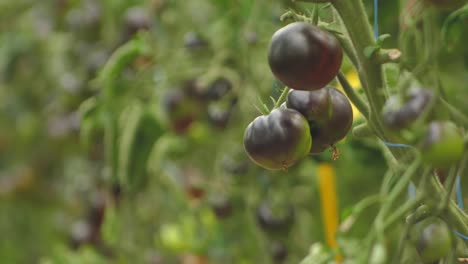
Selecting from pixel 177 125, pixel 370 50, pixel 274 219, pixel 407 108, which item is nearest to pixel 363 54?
pixel 370 50

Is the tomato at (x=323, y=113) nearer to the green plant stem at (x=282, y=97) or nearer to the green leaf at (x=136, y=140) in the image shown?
the green plant stem at (x=282, y=97)

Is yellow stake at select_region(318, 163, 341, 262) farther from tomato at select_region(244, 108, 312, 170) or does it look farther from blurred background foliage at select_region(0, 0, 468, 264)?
tomato at select_region(244, 108, 312, 170)

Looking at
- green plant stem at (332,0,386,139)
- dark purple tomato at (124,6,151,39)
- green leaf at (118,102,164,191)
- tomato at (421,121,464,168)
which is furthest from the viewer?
dark purple tomato at (124,6,151,39)

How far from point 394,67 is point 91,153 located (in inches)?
57.9

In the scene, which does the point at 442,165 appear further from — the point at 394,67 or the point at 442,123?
the point at 394,67

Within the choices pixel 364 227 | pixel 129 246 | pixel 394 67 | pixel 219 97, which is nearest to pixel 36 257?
pixel 129 246

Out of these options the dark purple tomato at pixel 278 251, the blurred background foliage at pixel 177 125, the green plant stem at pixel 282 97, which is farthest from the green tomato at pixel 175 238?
the green plant stem at pixel 282 97

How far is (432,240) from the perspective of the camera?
1.86 feet

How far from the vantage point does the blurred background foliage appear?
1.23 meters

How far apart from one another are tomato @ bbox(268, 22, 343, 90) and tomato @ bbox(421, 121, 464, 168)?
103 millimetres

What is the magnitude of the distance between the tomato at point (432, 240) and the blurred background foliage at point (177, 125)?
219 millimetres

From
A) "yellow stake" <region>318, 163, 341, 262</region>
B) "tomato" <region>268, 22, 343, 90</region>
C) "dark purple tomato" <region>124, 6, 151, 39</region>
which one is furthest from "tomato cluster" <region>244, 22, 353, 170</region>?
"dark purple tomato" <region>124, 6, 151, 39</region>

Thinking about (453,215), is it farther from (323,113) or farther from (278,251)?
(278,251)

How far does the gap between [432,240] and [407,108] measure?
127mm
